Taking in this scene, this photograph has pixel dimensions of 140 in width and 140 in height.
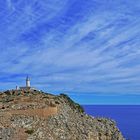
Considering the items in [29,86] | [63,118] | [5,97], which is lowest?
[63,118]

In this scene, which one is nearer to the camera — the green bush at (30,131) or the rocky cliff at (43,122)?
the green bush at (30,131)

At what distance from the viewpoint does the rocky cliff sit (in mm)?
53656

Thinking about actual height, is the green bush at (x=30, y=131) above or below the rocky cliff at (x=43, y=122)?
below

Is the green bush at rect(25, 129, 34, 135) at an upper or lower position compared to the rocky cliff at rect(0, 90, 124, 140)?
lower

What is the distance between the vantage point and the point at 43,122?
193 ft

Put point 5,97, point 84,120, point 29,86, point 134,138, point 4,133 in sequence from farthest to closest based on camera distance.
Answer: point 134,138 → point 29,86 → point 5,97 → point 84,120 → point 4,133

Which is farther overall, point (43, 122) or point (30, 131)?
point (43, 122)

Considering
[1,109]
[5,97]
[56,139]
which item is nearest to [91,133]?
[56,139]

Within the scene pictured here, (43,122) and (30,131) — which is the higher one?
(43,122)

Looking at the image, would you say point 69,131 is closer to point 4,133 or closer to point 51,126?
point 51,126

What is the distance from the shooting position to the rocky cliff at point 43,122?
176 feet

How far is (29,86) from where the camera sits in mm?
91312

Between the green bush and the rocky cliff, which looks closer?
the green bush

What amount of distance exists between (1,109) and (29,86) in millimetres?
28540
